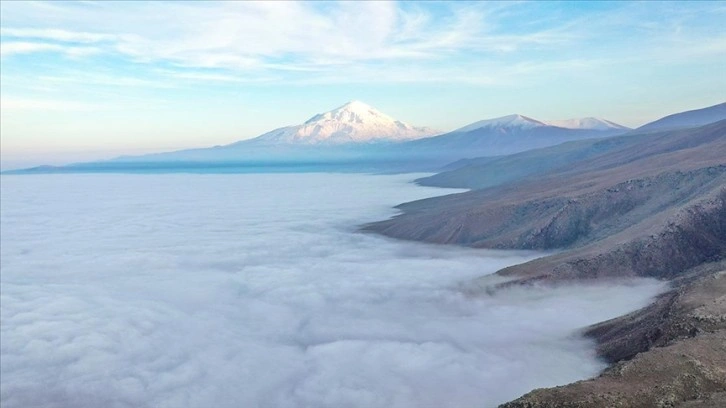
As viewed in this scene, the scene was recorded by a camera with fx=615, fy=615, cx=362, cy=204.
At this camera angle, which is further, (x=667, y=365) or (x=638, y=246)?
(x=638, y=246)

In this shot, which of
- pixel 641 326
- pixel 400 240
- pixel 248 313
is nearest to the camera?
pixel 641 326

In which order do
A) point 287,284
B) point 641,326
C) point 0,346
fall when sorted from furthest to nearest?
point 287,284 → point 0,346 → point 641,326

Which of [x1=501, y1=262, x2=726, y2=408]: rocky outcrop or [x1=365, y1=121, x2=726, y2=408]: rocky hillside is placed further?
[x1=365, y1=121, x2=726, y2=408]: rocky hillside

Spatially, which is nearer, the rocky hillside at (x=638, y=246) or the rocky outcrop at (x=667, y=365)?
the rocky outcrop at (x=667, y=365)

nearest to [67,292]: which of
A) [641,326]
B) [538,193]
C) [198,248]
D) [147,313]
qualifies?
[147,313]

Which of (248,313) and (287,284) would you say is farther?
(287,284)

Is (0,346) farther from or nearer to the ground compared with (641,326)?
nearer to the ground

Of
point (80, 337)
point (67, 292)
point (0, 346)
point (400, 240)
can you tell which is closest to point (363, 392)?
point (80, 337)

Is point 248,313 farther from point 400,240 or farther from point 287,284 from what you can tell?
point 400,240

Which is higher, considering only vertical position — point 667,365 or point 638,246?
point 638,246

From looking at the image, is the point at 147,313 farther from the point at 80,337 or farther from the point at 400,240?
the point at 400,240
